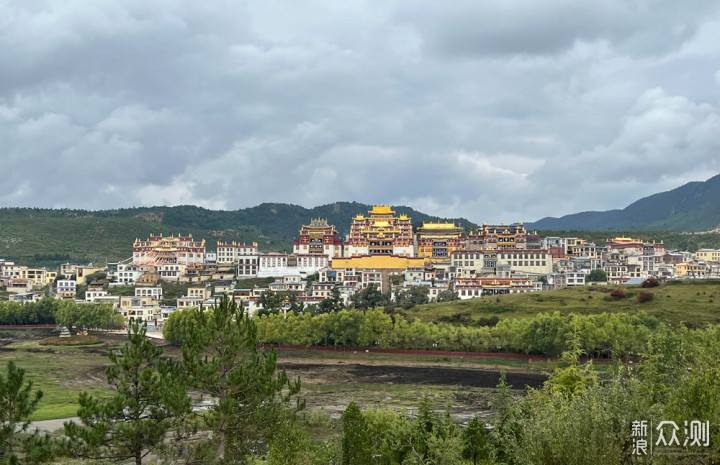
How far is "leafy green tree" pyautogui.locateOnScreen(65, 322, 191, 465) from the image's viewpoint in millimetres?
25062

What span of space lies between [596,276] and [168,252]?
275 feet

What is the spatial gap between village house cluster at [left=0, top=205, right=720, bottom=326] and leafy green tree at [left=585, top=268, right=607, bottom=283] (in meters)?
1.73

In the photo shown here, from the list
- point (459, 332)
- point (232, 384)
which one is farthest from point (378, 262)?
point (232, 384)

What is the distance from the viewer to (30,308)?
4705 inches

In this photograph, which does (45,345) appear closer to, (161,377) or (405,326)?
(405,326)

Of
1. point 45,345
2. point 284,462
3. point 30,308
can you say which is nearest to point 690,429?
Result: point 284,462

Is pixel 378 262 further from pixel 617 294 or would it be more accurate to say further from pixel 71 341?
pixel 71 341

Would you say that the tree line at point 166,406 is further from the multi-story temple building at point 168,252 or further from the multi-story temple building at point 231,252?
the multi-story temple building at point 168,252

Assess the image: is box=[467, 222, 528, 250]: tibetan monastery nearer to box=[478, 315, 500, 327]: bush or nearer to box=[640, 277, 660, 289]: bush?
box=[640, 277, 660, 289]: bush

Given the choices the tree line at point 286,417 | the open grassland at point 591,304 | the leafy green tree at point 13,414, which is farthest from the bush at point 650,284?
the leafy green tree at point 13,414

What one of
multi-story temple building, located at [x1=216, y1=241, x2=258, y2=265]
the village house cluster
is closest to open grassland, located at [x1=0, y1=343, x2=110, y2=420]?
the village house cluster

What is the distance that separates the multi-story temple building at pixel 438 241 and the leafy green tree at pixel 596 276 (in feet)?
89.6

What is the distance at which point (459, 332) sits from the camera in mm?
87812

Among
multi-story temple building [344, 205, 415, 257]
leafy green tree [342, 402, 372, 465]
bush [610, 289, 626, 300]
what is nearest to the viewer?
leafy green tree [342, 402, 372, 465]
